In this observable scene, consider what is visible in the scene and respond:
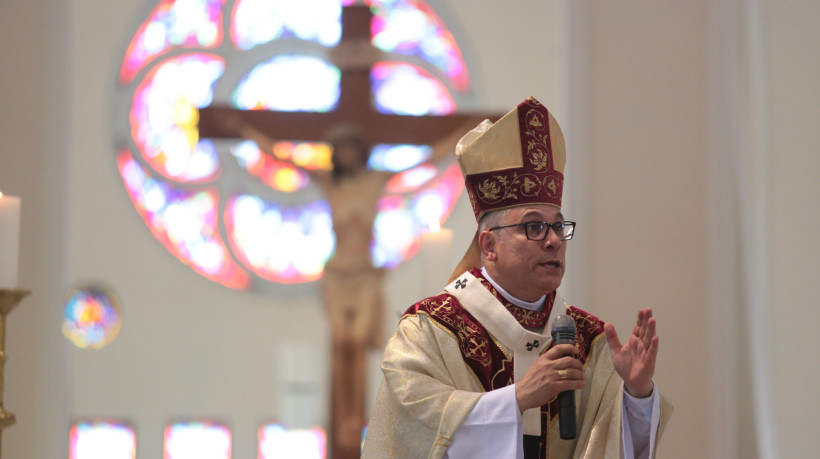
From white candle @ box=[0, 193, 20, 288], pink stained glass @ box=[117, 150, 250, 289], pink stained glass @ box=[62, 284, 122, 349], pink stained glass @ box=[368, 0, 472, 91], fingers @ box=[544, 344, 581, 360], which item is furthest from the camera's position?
pink stained glass @ box=[368, 0, 472, 91]

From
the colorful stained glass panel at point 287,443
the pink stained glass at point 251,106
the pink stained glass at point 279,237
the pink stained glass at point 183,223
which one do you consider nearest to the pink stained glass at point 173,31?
the pink stained glass at point 251,106

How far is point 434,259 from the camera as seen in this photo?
3.86m

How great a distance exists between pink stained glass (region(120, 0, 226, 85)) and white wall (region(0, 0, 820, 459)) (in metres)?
0.13

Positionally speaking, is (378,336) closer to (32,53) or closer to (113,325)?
(113,325)

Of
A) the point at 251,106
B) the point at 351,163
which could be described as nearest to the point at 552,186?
the point at 351,163

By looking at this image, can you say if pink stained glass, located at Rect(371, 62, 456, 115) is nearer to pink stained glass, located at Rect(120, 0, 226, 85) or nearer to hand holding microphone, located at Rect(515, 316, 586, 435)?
pink stained glass, located at Rect(120, 0, 226, 85)

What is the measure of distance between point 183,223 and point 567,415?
5.59 m

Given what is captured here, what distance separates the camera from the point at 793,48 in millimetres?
4773

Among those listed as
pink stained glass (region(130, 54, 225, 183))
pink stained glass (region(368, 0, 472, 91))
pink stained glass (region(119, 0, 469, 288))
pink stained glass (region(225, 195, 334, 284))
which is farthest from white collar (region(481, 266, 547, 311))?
pink stained glass (region(130, 54, 225, 183))

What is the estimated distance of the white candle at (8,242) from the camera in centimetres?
329

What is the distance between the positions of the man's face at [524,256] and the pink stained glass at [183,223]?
15.9 feet

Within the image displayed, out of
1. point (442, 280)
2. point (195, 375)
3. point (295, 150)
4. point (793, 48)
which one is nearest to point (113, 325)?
point (195, 375)

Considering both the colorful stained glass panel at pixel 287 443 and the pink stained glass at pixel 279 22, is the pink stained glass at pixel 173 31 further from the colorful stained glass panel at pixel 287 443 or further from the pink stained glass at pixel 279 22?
the colorful stained glass panel at pixel 287 443

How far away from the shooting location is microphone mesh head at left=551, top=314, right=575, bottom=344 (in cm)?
277
